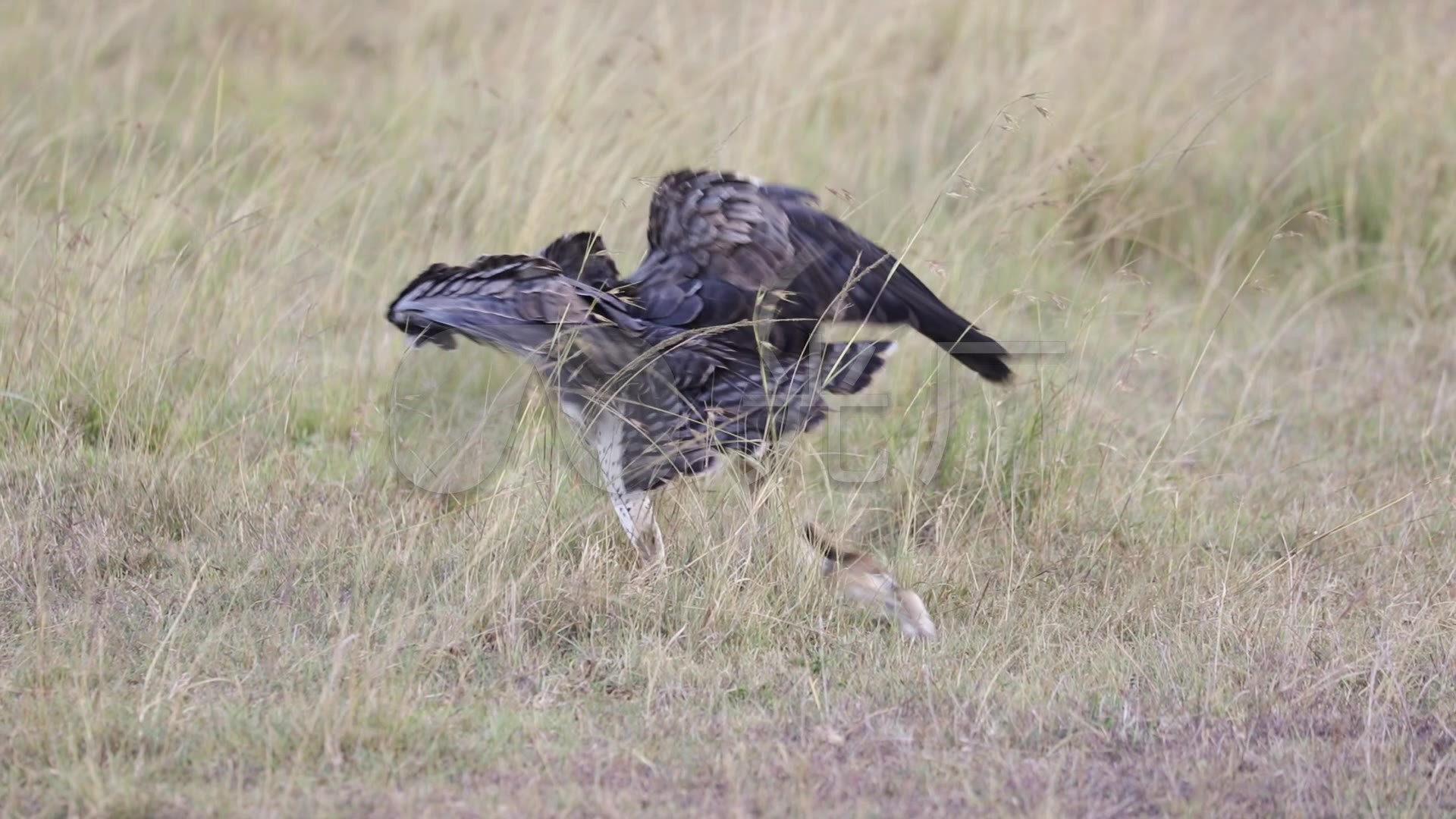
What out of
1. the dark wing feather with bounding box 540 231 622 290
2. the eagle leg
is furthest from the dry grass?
the dark wing feather with bounding box 540 231 622 290

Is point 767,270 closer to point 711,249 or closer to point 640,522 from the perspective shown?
point 711,249

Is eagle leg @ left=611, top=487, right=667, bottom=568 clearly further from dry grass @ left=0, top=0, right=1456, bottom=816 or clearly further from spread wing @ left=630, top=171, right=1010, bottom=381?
spread wing @ left=630, top=171, right=1010, bottom=381

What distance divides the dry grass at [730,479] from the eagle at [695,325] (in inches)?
6.1

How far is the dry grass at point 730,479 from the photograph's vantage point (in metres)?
2.95

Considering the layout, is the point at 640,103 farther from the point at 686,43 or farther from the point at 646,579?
the point at 646,579

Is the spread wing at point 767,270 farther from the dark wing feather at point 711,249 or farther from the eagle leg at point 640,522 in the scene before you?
the eagle leg at point 640,522

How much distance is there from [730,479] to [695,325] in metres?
0.37

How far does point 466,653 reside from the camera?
3361 millimetres

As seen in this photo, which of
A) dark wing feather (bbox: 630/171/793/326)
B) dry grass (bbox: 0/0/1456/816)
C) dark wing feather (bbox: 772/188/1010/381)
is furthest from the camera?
dark wing feather (bbox: 772/188/1010/381)

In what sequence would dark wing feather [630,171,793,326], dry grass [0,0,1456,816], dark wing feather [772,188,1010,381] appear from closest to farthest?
dry grass [0,0,1456,816]
dark wing feather [630,171,793,326]
dark wing feather [772,188,1010,381]

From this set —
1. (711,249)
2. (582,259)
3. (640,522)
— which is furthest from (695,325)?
(640,522)

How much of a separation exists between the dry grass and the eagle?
0.16m

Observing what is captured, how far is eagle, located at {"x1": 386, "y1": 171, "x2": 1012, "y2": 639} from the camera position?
3695 mm

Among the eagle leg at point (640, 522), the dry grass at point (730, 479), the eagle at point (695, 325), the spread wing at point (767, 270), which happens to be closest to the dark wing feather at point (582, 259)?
the eagle at point (695, 325)
